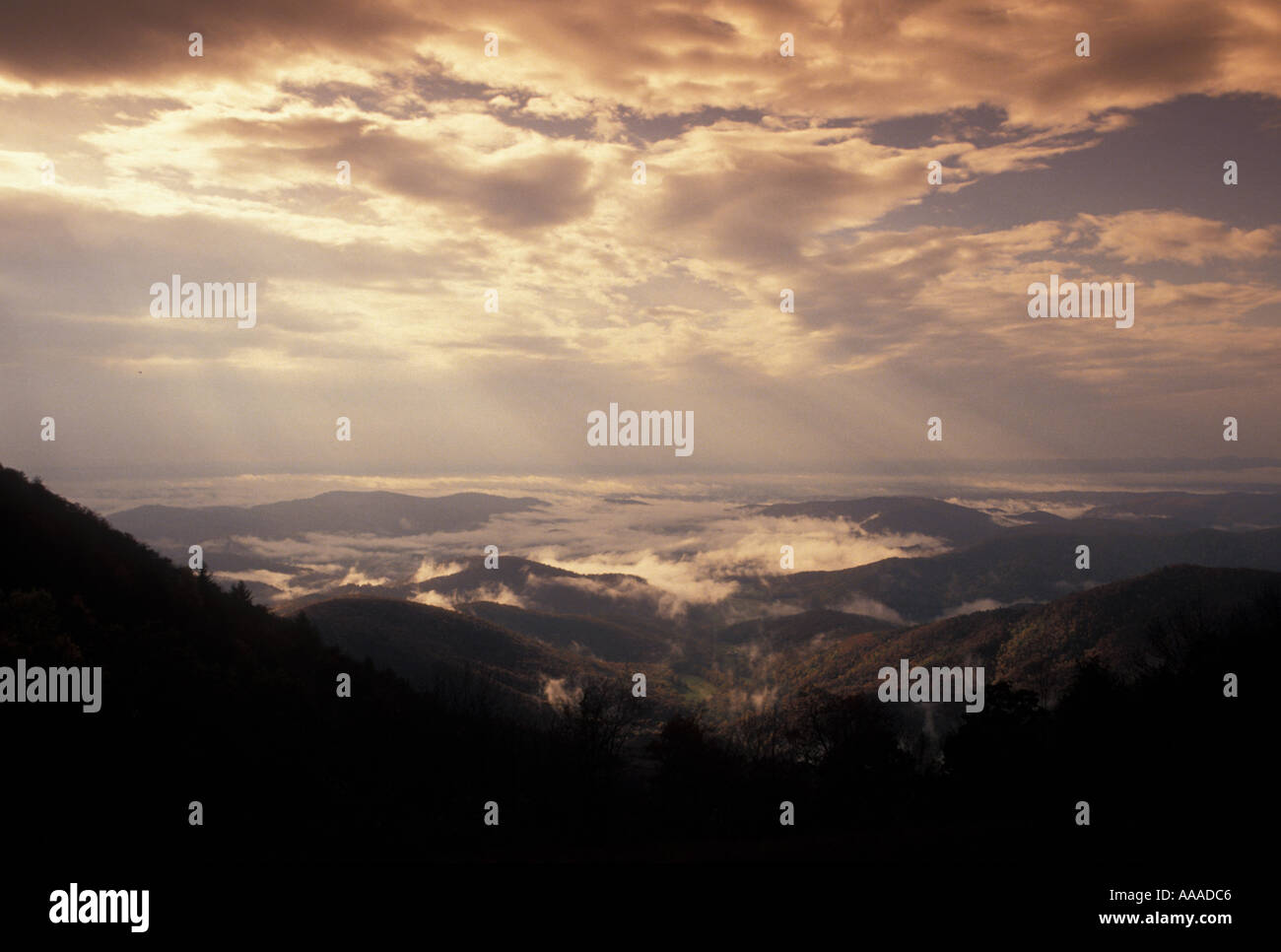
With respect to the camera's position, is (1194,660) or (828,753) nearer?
(1194,660)

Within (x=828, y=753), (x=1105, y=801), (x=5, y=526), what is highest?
(x=5, y=526)

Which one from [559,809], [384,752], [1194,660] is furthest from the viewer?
[1194,660]

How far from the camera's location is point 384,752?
44.8 metres

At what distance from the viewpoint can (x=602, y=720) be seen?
47219 millimetres

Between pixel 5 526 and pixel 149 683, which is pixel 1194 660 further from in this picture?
pixel 5 526
